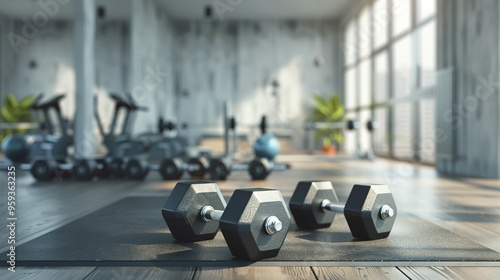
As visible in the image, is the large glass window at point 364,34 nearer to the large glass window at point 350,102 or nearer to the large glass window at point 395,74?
the large glass window at point 395,74

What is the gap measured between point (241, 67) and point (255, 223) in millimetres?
9247

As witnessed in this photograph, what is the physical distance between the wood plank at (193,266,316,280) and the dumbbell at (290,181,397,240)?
0.33 m

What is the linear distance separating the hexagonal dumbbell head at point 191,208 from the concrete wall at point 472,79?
9.88ft

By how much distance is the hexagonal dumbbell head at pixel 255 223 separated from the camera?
1.18 metres

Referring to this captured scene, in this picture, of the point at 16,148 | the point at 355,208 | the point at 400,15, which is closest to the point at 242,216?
the point at 355,208

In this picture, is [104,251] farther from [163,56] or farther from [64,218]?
[163,56]

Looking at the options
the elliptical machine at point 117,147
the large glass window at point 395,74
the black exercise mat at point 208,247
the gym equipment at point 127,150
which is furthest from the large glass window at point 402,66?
the black exercise mat at point 208,247

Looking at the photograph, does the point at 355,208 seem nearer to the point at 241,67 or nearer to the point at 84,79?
the point at 84,79

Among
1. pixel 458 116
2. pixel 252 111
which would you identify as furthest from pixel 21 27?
pixel 458 116

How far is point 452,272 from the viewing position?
1161 millimetres

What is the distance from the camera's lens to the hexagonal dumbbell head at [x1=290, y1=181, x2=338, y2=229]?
162 centimetres

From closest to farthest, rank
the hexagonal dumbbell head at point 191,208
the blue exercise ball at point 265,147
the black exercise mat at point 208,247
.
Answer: the black exercise mat at point 208,247 → the hexagonal dumbbell head at point 191,208 → the blue exercise ball at point 265,147

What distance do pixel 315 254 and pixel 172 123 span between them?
4827 mm

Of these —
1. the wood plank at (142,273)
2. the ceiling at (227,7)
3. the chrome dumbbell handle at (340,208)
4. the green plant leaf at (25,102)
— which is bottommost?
the wood plank at (142,273)
